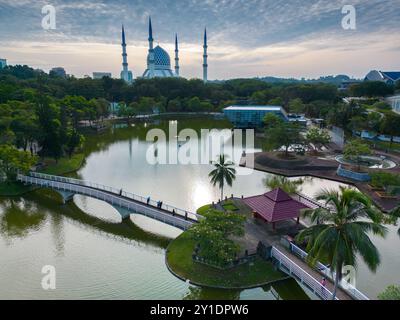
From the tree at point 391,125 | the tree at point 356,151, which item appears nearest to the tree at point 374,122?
the tree at point 391,125

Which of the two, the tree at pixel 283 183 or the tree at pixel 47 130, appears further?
the tree at pixel 47 130

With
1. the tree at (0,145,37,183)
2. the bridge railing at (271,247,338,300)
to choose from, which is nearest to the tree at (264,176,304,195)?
the bridge railing at (271,247,338,300)

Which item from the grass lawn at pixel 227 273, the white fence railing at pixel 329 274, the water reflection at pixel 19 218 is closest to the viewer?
the white fence railing at pixel 329 274

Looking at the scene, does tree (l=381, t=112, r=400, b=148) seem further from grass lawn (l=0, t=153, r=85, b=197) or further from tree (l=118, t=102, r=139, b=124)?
tree (l=118, t=102, r=139, b=124)

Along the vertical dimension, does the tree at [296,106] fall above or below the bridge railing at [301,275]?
above

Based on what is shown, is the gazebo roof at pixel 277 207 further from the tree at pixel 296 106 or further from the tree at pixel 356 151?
the tree at pixel 296 106

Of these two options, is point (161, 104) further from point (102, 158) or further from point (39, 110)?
point (39, 110)
